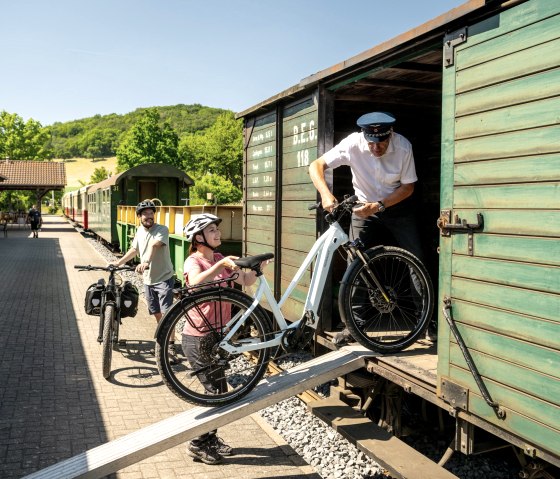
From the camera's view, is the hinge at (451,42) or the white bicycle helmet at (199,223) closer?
the hinge at (451,42)

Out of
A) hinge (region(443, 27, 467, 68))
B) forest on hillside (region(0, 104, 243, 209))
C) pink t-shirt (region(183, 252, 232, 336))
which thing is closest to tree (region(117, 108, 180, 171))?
forest on hillside (region(0, 104, 243, 209))

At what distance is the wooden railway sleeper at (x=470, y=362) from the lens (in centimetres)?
333

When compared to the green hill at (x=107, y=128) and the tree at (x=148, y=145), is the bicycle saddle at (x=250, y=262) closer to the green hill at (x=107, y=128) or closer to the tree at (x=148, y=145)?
the tree at (x=148, y=145)

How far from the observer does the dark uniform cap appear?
14.9 feet

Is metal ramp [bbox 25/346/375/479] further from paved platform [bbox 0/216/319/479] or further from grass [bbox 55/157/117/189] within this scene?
grass [bbox 55/157/117/189]

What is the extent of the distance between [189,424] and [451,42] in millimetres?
3130

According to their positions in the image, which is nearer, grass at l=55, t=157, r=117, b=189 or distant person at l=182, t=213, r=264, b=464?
distant person at l=182, t=213, r=264, b=464

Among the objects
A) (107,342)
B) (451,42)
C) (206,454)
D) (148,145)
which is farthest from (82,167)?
(451,42)

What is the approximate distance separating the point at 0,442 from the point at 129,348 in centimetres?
331

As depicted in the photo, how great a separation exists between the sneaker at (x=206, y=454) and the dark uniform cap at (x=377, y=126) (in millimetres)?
2757

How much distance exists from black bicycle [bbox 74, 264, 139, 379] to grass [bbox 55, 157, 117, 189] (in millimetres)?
141146

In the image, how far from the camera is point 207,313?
436 cm

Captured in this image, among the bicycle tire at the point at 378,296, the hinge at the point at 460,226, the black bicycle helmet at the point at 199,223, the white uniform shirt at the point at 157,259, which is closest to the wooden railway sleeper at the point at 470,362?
the hinge at the point at 460,226

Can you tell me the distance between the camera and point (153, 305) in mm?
7723
